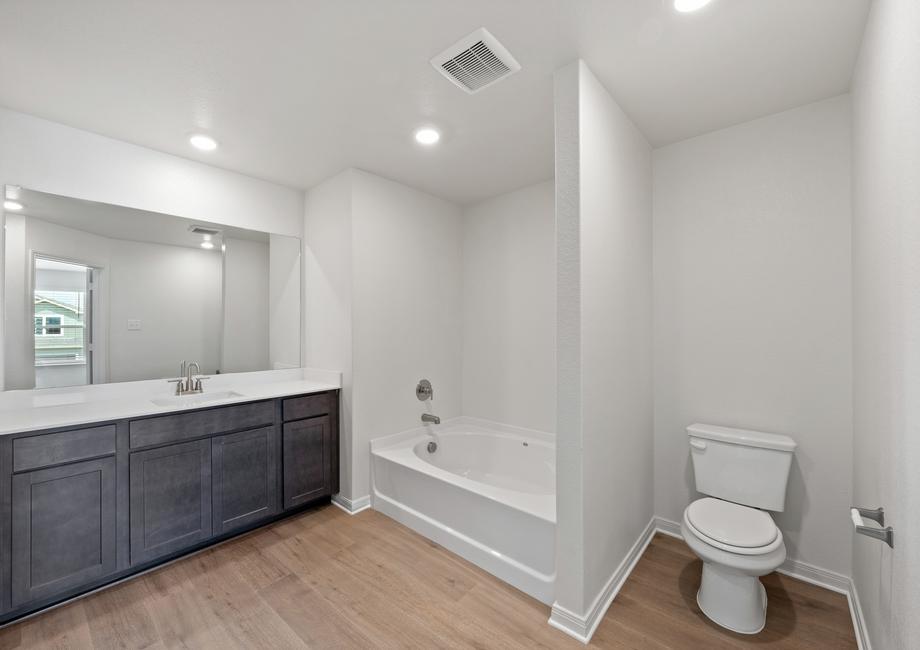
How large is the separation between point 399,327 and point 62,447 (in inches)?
76.5

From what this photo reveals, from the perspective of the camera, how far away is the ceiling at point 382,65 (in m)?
1.45

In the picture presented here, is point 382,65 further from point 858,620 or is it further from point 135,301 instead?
point 858,620

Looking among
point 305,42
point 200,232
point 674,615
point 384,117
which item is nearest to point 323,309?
point 200,232

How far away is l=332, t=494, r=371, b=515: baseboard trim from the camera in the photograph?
2.78 meters

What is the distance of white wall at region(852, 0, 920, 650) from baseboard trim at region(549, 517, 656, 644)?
35.8 inches

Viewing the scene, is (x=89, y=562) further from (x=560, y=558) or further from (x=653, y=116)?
(x=653, y=116)

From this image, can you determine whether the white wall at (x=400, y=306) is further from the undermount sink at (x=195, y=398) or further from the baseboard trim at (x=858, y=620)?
the baseboard trim at (x=858, y=620)

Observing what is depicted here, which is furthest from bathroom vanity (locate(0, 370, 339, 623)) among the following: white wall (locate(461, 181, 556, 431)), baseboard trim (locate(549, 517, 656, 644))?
baseboard trim (locate(549, 517, 656, 644))

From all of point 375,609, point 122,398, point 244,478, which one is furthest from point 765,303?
point 122,398

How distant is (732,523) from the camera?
180 centimetres

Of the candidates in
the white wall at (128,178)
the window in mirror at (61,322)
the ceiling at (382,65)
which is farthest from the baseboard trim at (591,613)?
the white wall at (128,178)

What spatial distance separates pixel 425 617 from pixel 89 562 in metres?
1.64

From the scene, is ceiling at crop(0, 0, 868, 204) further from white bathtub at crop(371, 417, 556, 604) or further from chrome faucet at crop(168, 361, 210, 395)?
white bathtub at crop(371, 417, 556, 604)

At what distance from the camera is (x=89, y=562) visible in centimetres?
189
